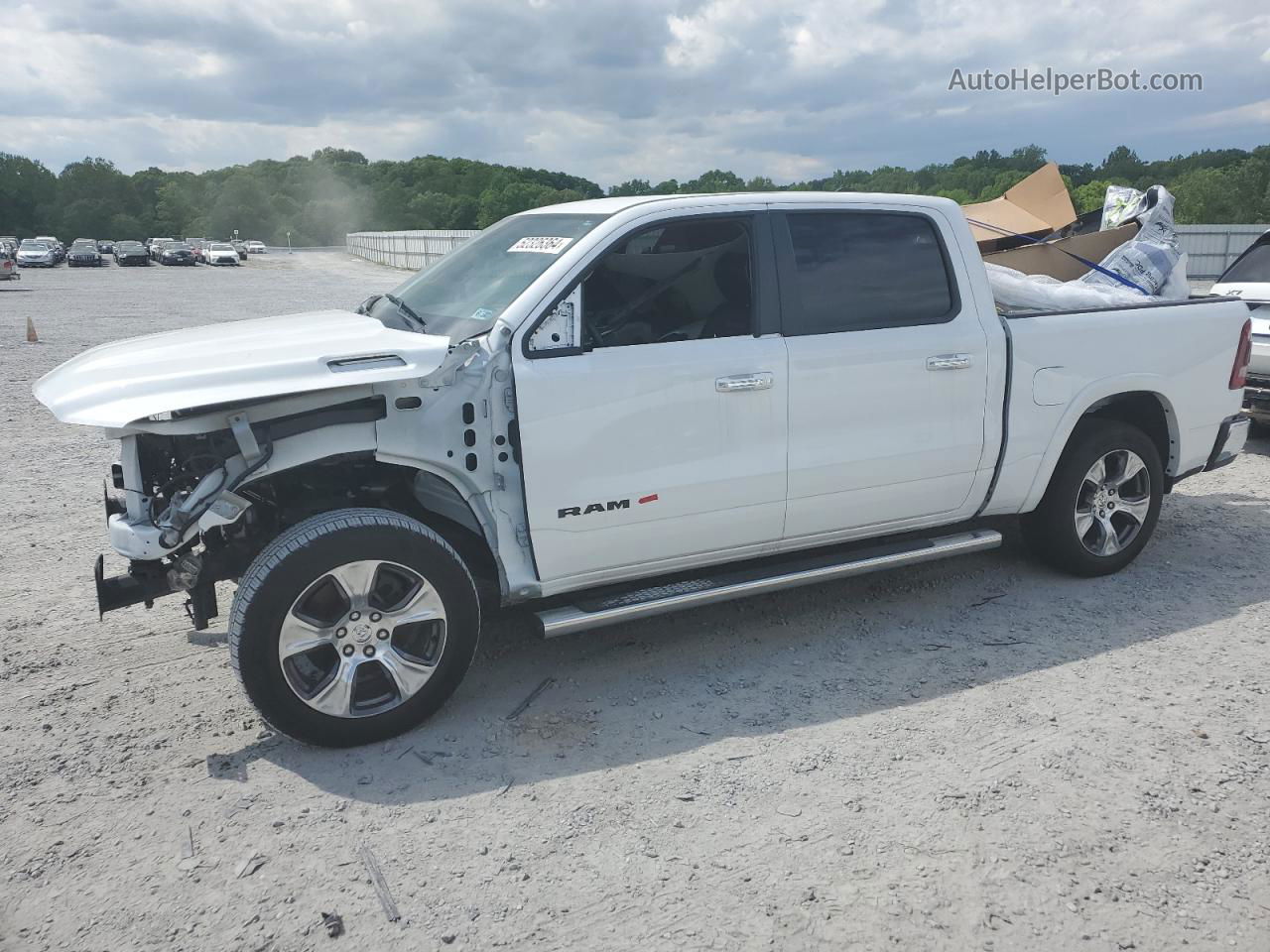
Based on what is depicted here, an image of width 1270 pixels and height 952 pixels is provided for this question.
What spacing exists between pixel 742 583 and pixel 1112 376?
2.44 metres

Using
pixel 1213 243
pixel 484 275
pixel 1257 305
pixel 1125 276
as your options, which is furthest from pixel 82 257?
pixel 1125 276

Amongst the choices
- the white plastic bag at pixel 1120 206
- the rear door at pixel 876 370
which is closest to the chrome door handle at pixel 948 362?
the rear door at pixel 876 370

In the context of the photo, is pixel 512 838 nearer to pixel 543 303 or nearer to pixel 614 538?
pixel 614 538

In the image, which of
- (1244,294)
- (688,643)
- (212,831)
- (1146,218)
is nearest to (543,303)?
(688,643)

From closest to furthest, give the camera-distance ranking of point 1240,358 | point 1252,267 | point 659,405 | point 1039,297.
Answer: point 659,405 < point 1039,297 < point 1240,358 < point 1252,267

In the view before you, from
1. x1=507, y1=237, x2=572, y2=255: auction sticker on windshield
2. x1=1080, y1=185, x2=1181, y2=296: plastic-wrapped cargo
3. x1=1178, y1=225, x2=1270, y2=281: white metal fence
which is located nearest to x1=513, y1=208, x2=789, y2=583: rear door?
x1=507, y1=237, x2=572, y2=255: auction sticker on windshield

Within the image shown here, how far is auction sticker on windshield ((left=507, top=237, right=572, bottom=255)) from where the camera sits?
13.8 ft

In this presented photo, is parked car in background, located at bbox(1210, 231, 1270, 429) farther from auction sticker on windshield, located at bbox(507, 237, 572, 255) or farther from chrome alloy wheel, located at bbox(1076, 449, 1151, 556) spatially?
auction sticker on windshield, located at bbox(507, 237, 572, 255)

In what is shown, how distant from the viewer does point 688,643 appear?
468 centimetres

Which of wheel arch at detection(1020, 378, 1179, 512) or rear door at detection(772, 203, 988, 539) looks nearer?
rear door at detection(772, 203, 988, 539)

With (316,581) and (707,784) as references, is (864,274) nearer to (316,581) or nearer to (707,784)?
(707,784)

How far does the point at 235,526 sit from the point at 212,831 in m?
1.30

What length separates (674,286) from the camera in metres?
4.20

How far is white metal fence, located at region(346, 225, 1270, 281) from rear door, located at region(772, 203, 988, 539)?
189 cm
